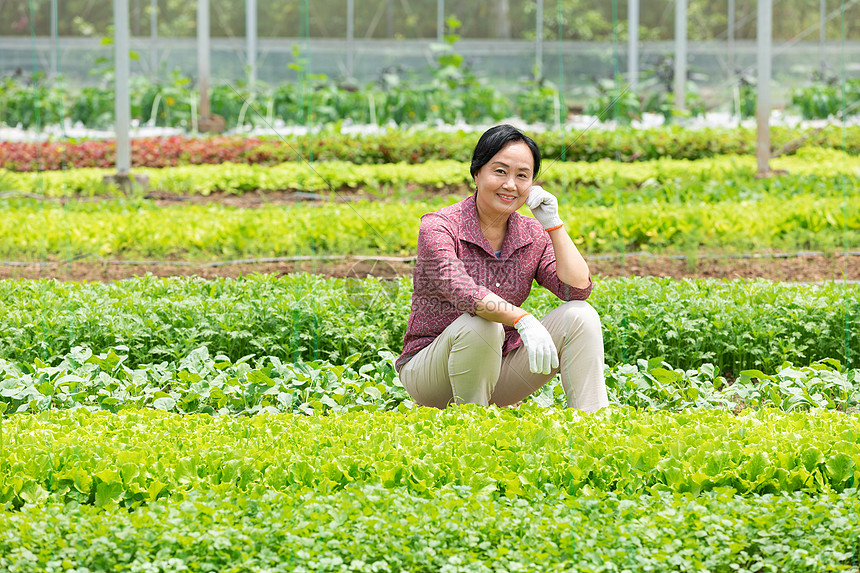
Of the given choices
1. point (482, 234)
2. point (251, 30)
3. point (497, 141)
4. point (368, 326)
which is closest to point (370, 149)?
point (251, 30)

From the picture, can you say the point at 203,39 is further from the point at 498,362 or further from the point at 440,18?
the point at 498,362

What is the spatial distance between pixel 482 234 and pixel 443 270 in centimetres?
25

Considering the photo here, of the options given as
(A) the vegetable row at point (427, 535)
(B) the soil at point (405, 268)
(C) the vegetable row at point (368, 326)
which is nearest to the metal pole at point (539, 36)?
(B) the soil at point (405, 268)

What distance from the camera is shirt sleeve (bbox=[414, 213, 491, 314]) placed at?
3.27 meters

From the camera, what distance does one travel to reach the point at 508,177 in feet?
11.0

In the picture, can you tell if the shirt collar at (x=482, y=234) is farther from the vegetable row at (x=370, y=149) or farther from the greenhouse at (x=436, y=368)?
the vegetable row at (x=370, y=149)

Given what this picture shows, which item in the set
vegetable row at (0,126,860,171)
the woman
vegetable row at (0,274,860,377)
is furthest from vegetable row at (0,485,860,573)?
vegetable row at (0,126,860,171)

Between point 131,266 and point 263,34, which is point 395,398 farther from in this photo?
point 263,34

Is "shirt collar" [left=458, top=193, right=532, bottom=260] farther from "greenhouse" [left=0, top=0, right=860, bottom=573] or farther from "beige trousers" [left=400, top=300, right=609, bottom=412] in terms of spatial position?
"beige trousers" [left=400, top=300, right=609, bottom=412]

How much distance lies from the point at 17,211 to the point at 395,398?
212 inches

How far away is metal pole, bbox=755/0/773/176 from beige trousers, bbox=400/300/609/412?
7187 mm

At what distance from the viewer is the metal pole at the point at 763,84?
9891 mm

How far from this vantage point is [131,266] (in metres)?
6.96

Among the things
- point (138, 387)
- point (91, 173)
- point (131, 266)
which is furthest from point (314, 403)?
point (91, 173)
